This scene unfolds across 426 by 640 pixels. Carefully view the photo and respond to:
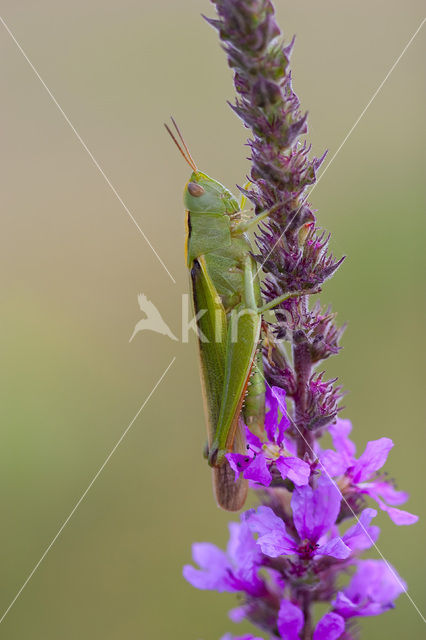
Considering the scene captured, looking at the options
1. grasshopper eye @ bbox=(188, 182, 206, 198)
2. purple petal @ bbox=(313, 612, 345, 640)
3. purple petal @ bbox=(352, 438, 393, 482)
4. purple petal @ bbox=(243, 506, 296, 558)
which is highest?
grasshopper eye @ bbox=(188, 182, 206, 198)

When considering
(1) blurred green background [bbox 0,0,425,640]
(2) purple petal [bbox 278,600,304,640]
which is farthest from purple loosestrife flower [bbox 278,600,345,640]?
(1) blurred green background [bbox 0,0,425,640]

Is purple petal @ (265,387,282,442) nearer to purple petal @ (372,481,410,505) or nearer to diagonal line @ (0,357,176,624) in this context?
purple petal @ (372,481,410,505)

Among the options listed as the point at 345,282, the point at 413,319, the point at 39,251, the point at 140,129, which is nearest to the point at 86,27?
the point at 140,129

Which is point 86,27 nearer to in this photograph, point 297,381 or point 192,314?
point 192,314

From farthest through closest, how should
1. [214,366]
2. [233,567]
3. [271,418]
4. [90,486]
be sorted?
[90,486]
[214,366]
[233,567]
[271,418]

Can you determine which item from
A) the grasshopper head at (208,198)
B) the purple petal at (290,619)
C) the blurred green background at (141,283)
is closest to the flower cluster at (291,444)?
the purple petal at (290,619)

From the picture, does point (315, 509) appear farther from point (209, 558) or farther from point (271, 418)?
point (209, 558)

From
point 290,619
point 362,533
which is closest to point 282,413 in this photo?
point 362,533
